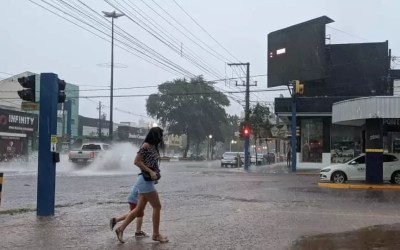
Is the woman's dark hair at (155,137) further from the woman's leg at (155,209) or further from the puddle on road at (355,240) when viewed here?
the puddle on road at (355,240)

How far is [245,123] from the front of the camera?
136 ft

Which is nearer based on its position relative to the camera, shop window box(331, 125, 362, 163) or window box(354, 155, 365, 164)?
window box(354, 155, 365, 164)

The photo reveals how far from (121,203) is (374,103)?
12151mm

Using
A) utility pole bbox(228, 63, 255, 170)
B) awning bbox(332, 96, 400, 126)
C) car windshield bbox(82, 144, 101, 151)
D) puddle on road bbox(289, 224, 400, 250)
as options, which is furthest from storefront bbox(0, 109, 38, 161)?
puddle on road bbox(289, 224, 400, 250)

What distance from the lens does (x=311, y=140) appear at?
134 ft

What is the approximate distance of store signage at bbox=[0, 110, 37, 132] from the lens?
46.8 meters

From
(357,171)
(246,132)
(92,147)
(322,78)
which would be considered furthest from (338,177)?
(322,78)

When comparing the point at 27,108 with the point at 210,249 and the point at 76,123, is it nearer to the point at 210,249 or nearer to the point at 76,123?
the point at 210,249

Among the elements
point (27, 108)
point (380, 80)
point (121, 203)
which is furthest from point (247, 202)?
point (380, 80)

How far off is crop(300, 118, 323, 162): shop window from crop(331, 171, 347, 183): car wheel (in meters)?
16.5

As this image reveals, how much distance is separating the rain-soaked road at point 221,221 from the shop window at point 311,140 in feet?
72.8

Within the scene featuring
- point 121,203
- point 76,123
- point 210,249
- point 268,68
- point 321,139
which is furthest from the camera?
point 76,123

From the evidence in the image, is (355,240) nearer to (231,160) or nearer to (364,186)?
(364,186)

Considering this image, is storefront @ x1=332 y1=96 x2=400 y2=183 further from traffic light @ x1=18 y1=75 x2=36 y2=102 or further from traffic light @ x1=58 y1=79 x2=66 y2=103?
traffic light @ x1=18 y1=75 x2=36 y2=102
